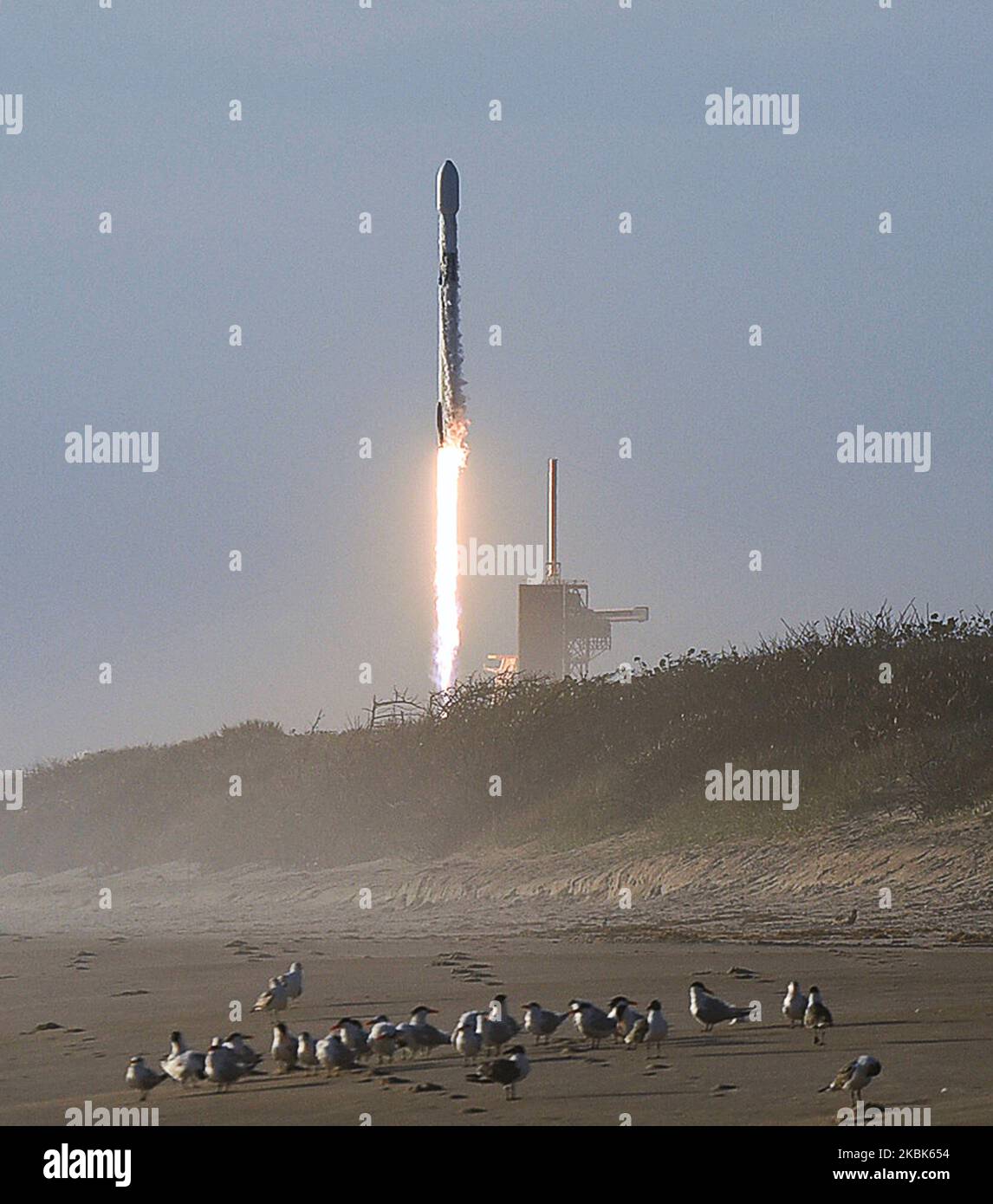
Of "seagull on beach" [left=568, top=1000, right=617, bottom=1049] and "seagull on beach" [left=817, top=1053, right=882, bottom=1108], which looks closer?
"seagull on beach" [left=817, top=1053, right=882, bottom=1108]

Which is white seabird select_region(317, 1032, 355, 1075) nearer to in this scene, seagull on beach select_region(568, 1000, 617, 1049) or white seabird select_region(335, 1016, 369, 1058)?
white seabird select_region(335, 1016, 369, 1058)

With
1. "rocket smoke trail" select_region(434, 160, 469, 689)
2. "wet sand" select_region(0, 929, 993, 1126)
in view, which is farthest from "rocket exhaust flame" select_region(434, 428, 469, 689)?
"wet sand" select_region(0, 929, 993, 1126)

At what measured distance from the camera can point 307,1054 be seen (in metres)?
13.8

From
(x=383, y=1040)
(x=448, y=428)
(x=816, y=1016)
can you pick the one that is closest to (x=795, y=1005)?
(x=816, y=1016)

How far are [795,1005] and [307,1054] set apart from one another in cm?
363

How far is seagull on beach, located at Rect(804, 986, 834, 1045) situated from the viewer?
571 inches

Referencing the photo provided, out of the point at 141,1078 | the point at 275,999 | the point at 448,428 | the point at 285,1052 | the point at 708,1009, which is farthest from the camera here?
the point at 448,428

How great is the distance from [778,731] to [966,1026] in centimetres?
1827

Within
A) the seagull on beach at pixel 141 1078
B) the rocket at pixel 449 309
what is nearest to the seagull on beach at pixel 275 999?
the seagull on beach at pixel 141 1078

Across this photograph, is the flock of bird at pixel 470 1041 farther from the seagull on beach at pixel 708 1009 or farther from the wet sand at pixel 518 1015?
the wet sand at pixel 518 1015

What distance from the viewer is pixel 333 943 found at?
78.6 ft

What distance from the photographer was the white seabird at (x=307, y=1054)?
13758mm

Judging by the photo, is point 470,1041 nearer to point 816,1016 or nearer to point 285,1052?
point 285,1052

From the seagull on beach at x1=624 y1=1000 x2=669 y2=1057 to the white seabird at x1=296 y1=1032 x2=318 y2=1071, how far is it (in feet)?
7.19
